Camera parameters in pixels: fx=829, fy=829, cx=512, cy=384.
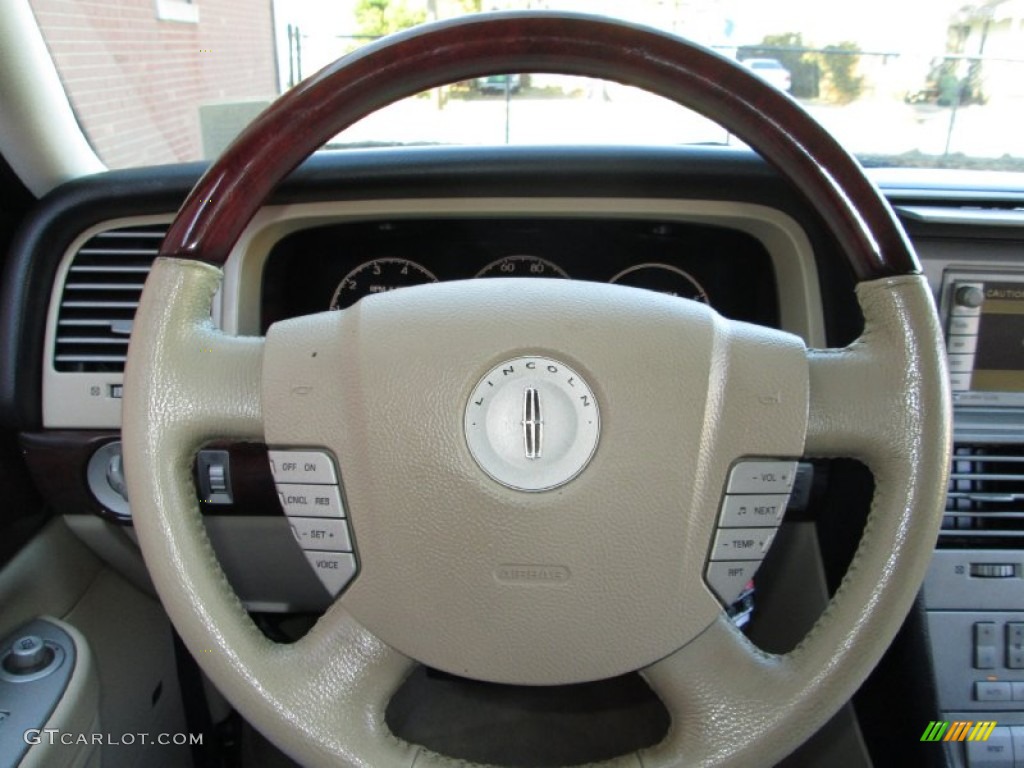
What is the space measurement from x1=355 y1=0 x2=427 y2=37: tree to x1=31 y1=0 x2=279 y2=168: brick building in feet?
0.65

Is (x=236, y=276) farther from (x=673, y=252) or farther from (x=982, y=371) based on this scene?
(x=982, y=371)

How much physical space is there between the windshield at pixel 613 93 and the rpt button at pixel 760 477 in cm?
59

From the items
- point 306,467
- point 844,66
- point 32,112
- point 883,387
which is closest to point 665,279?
point 844,66

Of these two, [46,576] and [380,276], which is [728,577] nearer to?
[380,276]

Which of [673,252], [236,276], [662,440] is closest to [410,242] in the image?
[236,276]

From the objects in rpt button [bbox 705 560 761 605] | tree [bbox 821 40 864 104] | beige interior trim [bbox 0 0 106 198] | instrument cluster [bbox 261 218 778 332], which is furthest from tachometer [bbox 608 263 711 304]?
beige interior trim [bbox 0 0 106 198]

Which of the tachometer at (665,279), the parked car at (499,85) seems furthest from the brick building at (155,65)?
the tachometer at (665,279)

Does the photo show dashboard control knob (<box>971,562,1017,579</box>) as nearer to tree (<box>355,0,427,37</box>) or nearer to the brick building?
tree (<box>355,0,427,37</box>)

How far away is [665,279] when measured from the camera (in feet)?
4.62

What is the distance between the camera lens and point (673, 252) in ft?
4.60

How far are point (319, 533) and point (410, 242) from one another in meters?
0.73

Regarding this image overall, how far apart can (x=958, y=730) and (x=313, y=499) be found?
3.49 feet

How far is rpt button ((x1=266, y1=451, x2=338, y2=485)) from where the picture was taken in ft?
2.57

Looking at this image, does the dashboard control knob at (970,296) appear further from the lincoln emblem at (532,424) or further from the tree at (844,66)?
the lincoln emblem at (532,424)
